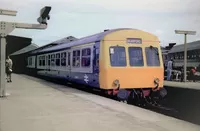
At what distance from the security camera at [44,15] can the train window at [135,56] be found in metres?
3.39

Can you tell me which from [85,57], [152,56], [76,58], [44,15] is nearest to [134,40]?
[152,56]

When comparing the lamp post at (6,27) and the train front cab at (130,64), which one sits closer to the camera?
the lamp post at (6,27)

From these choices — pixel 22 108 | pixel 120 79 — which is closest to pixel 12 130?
pixel 22 108

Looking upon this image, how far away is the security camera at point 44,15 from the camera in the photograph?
1156 cm

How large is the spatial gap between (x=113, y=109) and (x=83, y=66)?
6.02m

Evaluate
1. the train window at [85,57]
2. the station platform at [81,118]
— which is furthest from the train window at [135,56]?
the station platform at [81,118]

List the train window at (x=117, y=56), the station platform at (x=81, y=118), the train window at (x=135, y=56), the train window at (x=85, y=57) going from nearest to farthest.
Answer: the station platform at (x=81, y=118) < the train window at (x=117, y=56) < the train window at (x=135, y=56) < the train window at (x=85, y=57)

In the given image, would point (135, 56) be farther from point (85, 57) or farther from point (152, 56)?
point (85, 57)

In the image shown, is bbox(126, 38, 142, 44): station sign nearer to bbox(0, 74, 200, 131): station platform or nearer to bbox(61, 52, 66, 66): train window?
bbox(0, 74, 200, 131): station platform

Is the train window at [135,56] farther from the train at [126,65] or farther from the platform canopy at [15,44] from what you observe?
the platform canopy at [15,44]

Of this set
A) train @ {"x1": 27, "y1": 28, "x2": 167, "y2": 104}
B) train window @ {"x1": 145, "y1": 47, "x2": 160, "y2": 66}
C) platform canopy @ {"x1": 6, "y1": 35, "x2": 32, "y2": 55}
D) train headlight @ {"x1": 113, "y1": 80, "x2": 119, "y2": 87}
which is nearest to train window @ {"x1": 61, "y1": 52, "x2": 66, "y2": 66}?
train @ {"x1": 27, "y1": 28, "x2": 167, "y2": 104}

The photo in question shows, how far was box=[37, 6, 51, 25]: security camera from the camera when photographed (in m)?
11.6

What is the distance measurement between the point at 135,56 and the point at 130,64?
421 mm

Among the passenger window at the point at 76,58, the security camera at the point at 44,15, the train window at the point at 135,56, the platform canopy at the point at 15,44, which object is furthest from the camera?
the platform canopy at the point at 15,44
